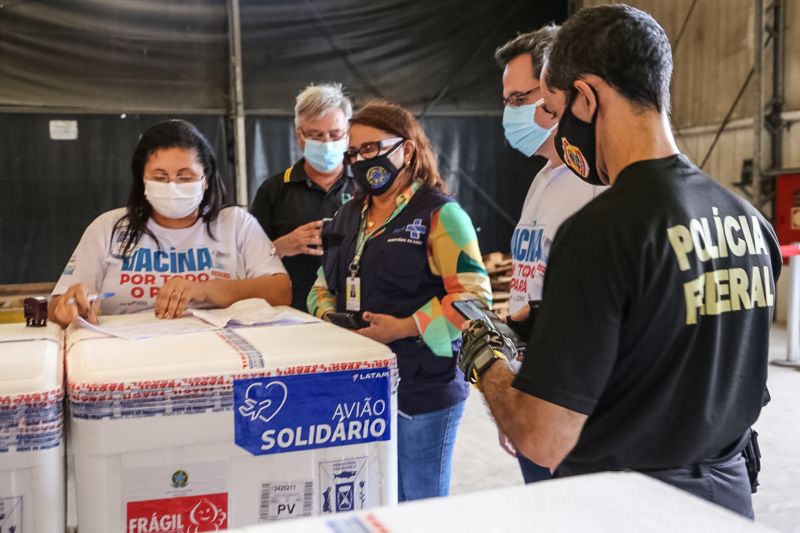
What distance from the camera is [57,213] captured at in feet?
26.7

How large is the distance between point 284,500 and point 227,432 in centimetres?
15

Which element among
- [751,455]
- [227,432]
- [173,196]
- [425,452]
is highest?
[173,196]

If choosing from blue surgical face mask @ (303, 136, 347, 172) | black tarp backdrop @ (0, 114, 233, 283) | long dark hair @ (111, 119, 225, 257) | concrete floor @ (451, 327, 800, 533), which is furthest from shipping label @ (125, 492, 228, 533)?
black tarp backdrop @ (0, 114, 233, 283)

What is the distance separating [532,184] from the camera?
7.23 feet

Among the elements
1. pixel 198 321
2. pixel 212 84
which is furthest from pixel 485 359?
pixel 212 84

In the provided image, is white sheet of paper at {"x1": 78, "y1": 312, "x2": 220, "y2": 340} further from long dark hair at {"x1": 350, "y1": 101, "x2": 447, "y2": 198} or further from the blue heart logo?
long dark hair at {"x1": 350, "y1": 101, "x2": 447, "y2": 198}

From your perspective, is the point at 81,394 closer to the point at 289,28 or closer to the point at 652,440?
the point at 652,440

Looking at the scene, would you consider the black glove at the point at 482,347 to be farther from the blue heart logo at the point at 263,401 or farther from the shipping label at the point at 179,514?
the shipping label at the point at 179,514

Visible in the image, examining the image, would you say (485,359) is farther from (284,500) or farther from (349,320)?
(349,320)

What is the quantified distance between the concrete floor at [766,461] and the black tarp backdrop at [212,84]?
4.79 meters

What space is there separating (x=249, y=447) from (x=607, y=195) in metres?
0.71

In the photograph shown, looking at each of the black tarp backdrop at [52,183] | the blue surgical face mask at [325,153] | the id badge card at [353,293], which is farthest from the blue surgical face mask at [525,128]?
the black tarp backdrop at [52,183]

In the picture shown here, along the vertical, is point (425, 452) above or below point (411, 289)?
below

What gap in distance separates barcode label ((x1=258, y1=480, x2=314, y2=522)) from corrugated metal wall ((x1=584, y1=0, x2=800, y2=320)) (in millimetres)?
8771
